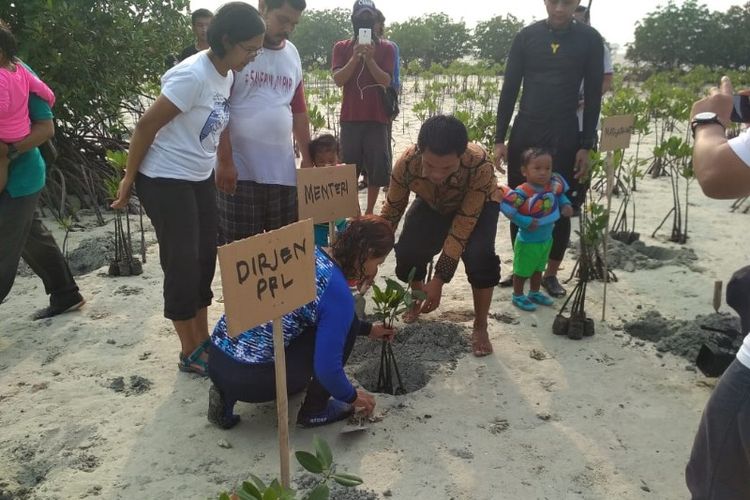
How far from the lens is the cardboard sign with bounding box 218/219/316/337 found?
1.41 m

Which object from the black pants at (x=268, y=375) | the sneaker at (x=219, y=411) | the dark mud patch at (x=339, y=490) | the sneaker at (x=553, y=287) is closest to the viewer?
the dark mud patch at (x=339, y=490)

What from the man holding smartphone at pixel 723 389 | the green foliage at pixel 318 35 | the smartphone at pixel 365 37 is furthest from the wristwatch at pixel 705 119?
the green foliage at pixel 318 35

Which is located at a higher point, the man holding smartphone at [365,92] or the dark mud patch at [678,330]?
the man holding smartphone at [365,92]

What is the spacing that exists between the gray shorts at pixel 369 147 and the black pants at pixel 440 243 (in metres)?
1.54

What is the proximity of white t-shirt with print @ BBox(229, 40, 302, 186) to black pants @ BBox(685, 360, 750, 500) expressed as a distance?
201 centimetres

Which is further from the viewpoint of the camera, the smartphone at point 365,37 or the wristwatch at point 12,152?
the smartphone at point 365,37

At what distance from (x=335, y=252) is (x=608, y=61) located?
3.59m

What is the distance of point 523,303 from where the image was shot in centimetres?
336

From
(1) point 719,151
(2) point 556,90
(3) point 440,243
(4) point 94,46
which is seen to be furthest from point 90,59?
(1) point 719,151

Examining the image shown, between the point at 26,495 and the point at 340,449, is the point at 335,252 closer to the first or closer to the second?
the point at 340,449

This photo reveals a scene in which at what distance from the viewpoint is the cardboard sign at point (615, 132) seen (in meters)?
3.13

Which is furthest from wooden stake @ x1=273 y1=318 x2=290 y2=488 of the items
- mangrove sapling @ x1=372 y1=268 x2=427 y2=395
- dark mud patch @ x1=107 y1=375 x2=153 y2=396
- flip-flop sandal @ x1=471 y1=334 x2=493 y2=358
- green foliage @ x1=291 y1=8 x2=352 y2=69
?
green foliage @ x1=291 y1=8 x2=352 y2=69

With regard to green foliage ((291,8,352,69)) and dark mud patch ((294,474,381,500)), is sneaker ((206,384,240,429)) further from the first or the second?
green foliage ((291,8,352,69))

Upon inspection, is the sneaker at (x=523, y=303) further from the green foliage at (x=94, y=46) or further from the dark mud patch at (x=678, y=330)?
the green foliage at (x=94, y=46)
